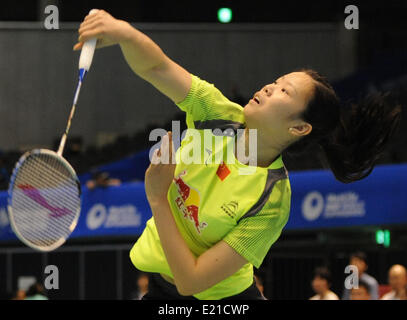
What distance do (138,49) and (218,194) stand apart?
65cm

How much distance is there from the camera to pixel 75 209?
337 centimetres

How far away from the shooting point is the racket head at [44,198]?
3.28m

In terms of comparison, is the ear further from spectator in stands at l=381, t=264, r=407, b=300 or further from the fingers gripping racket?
spectator in stands at l=381, t=264, r=407, b=300

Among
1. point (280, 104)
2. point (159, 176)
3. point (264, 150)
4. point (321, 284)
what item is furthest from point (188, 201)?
point (321, 284)

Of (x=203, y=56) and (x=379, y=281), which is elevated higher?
(x=203, y=56)

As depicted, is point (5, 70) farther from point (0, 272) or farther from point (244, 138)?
point (244, 138)

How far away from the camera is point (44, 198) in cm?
347

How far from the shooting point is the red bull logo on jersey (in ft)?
10.6

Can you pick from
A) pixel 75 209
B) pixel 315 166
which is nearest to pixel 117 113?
pixel 315 166

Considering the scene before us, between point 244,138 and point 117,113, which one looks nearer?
point 244,138

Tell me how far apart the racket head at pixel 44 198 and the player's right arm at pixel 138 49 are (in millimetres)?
497
